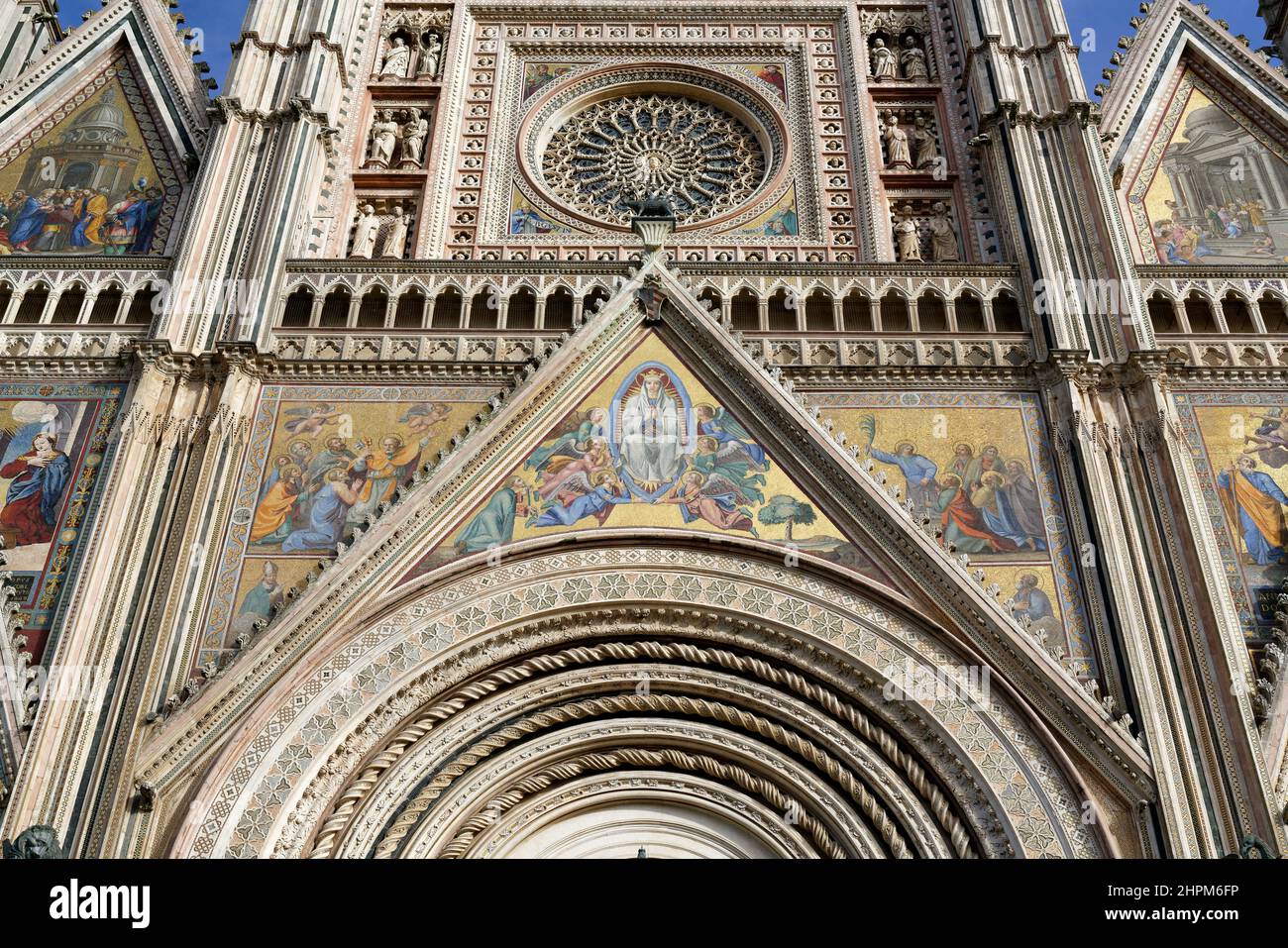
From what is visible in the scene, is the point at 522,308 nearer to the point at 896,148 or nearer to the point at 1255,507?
the point at 896,148

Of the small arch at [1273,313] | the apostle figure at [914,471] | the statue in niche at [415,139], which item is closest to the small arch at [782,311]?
the apostle figure at [914,471]

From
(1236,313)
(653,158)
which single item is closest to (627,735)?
(1236,313)

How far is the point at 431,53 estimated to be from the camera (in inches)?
674

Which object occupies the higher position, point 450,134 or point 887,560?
point 450,134

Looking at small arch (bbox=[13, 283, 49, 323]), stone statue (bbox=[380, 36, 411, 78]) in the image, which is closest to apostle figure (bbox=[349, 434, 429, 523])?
small arch (bbox=[13, 283, 49, 323])

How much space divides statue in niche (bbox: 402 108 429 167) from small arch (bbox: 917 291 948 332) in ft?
21.4

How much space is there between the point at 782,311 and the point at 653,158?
13.6ft

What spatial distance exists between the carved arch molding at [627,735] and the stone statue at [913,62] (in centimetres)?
861

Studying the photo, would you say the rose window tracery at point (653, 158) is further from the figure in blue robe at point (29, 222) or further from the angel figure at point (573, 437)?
the figure in blue robe at point (29, 222)

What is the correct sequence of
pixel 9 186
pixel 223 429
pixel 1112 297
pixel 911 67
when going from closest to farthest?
pixel 223 429, pixel 1112 297, pixel 9 186, pixel 911 67

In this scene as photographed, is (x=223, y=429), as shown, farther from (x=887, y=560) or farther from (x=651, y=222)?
(x=887, y=560)

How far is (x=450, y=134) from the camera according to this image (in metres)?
16.2
